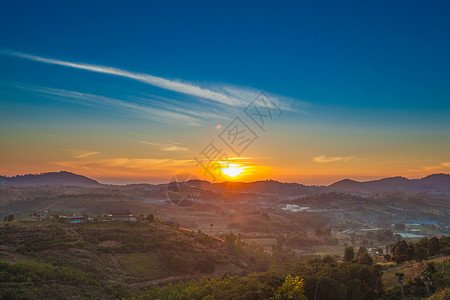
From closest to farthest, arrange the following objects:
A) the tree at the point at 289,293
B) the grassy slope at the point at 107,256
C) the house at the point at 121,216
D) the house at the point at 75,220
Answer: the tree at the point at 289,293 → the grassy slope at the point at 107,256 → the house at the point at 75,220 → the house at the point at 121,216

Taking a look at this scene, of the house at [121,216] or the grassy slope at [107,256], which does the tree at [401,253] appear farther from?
the house at [121,216]

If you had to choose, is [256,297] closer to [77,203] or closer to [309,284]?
[309,284]

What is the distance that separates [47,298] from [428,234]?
560 ft

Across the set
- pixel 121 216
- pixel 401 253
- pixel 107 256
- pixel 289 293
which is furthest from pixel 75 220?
pixel 401 253

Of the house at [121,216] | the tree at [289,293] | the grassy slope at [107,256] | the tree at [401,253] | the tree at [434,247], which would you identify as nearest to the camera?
the tree at [289,293]

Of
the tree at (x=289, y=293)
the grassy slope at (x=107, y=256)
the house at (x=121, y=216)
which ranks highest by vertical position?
the tree at (x=289, y=293)

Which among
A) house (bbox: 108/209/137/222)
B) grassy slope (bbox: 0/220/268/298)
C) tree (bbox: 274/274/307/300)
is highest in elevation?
tree (bbox: 274/274/307/300)

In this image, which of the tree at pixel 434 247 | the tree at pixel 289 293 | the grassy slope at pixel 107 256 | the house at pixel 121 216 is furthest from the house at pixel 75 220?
the tree at pixel 434 247

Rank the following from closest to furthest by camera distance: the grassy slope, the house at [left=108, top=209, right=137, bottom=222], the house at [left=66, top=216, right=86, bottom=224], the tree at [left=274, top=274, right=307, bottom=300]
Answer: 1. the tree at [left=274, top=274, right=307, bottom=300]
2. the grassy slope
3. the house at [left=66, top=216, right=86, bottom=224]
4. the house at [left=108, top=209, right=137, bottom=222]

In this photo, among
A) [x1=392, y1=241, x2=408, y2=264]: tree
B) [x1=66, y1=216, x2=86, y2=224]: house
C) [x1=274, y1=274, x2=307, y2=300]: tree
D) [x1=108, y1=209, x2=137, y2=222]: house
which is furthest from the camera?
[x1=108, y1=209, x2=137, y2=222]: house

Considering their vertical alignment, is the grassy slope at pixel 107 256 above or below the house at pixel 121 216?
below

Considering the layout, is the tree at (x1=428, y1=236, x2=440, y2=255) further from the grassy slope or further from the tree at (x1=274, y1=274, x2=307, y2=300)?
the grassy slope

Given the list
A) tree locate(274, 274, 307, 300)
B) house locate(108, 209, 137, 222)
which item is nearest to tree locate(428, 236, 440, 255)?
tree locate(274, 274, 307, 300)

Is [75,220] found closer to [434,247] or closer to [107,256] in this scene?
[107,256]
